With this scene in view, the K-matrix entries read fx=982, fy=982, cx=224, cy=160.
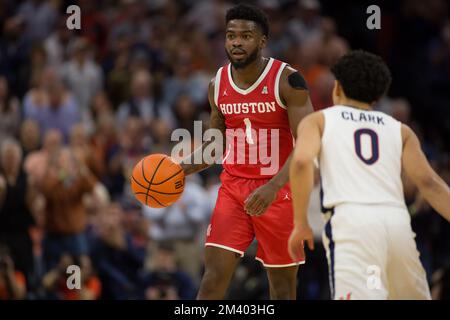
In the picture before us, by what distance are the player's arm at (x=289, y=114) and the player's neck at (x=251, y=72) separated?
19 cm

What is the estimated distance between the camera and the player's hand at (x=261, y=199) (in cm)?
705

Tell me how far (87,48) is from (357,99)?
361 inches

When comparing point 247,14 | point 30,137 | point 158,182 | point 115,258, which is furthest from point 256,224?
point 30,137

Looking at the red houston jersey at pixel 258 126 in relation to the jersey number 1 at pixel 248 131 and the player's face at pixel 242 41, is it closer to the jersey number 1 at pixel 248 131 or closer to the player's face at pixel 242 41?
the jersey number 1 at pixel 248 131

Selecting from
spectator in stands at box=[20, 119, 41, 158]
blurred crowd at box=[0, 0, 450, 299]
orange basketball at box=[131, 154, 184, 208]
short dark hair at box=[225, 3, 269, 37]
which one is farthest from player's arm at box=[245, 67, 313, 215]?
spectator in stands at box=[20, 119, 41, 158]

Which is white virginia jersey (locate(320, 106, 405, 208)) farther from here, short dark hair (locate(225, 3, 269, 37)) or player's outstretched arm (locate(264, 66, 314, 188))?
short dark hair (locate(225, 3, 269, 37))

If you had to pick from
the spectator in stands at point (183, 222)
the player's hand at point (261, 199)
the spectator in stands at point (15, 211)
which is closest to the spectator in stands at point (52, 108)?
the spectator in stands at point (15, 211)

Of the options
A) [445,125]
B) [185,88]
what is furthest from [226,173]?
[445,125]

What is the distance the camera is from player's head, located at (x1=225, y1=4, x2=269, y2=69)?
7477mm

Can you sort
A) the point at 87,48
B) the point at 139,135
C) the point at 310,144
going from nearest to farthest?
the point at 310,144
the point at 139,135
the point at 87,48

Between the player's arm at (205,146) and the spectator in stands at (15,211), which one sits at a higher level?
the player's arm at (205,146)

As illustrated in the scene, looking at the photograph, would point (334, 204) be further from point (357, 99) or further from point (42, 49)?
point (42, 49)

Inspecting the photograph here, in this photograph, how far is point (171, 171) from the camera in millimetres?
7828

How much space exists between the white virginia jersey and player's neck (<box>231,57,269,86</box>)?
1677 mm
